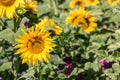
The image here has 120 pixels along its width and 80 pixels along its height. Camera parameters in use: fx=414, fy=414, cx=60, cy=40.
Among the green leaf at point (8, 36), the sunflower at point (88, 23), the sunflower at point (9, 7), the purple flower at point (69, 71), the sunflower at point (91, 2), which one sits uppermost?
the sunflower at point (9, 7)

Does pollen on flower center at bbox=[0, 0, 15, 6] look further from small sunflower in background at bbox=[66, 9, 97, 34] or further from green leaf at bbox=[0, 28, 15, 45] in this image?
small sunflower in background at bbox=[66, 9, 97, 34]

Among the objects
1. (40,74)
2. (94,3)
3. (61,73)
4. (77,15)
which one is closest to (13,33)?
(40,74)

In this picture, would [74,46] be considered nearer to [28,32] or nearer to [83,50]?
[83,50]

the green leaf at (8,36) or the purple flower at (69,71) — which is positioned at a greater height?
the green leaf at (8,36)

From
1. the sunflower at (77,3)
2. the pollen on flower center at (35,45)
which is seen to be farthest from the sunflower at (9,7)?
the sunflower at (77,3)

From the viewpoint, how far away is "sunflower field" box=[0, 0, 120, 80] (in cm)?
263

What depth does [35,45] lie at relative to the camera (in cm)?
260

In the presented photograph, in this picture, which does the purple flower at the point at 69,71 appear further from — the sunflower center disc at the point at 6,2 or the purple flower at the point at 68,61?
the sunflower center disc at the point at 6,2

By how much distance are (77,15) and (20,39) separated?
1551 millimetres

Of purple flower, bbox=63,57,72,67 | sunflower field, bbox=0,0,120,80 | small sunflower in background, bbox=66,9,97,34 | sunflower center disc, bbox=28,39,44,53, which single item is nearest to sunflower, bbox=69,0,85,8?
sunflower field, bbox=0,0,120,80

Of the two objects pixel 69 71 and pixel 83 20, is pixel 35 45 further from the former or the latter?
pixel 83 20

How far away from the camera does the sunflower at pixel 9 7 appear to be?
268 centimetres

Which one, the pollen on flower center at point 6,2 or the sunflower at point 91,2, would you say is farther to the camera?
the sunflower at point 91,2

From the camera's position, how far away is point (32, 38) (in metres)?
2.59
